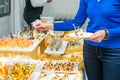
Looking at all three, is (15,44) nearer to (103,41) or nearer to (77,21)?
(77,21)

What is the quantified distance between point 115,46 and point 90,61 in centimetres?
21

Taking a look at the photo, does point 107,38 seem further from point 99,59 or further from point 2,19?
point 2,19

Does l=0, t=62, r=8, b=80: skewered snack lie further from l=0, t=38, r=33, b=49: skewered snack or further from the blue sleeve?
l=0, t=38, r=33, b=49: skewered snack

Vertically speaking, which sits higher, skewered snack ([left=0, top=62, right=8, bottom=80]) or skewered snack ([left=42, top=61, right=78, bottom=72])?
skewered snack ([left=0, top=62, right=8, bottom=80])

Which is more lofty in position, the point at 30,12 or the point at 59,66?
the point at 30,12

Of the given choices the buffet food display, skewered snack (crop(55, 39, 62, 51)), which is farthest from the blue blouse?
skewered snack (crop(55, 39, 62, 51))

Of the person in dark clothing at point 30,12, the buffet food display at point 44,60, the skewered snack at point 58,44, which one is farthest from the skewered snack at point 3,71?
the person in dark clothing at point 30,12

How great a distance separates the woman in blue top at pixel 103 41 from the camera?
1462mm

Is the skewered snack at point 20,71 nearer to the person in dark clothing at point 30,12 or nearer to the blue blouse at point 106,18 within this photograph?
the blue blouse at point 106,18

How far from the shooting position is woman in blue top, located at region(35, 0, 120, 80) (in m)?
1.46

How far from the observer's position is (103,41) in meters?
1.54

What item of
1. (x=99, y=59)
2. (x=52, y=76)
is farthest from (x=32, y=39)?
(x=99, y=59)

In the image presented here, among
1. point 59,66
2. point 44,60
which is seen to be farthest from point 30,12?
point 59,66

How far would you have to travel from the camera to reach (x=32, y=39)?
2373 millimetres
